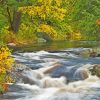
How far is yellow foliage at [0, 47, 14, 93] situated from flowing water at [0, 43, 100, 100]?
34 cm

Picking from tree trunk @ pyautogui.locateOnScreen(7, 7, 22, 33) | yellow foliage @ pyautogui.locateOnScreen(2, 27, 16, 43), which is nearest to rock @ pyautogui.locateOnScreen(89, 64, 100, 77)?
yellow foliage @ pyautogui.locateOnScreen(2, 27, 16, 43)

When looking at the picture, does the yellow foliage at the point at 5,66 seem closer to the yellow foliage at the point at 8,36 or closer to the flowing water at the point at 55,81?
the flowing water at the point at 55,81

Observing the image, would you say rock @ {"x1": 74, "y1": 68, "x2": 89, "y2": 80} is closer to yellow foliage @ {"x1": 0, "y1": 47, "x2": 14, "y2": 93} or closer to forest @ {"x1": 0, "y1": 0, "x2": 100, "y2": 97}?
forest @ {"x1": 0, "y1": 0, "x2": 100, "y2": 97}

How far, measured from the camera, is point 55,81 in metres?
16.4

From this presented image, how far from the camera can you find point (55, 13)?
27.6 metres

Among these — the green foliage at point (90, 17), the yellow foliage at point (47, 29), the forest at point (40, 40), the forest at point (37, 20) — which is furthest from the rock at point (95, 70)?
the green foliage at point (90, 17)

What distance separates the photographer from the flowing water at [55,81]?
14.3 meters

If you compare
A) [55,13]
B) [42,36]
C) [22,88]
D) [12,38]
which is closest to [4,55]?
[22,88]

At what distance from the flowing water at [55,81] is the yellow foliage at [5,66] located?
0.34 metres

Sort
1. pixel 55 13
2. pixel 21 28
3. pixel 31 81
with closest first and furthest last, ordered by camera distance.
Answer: pixel 31 81, pixel 55 13, pixel 21 28

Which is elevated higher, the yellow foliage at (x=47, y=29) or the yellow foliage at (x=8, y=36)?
the yellow foliage at (x=47, y=29)

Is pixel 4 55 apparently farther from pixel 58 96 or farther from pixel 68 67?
pixel 68 67

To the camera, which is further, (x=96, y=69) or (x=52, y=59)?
(x=52, y=59)

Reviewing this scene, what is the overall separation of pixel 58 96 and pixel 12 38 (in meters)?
17.8
